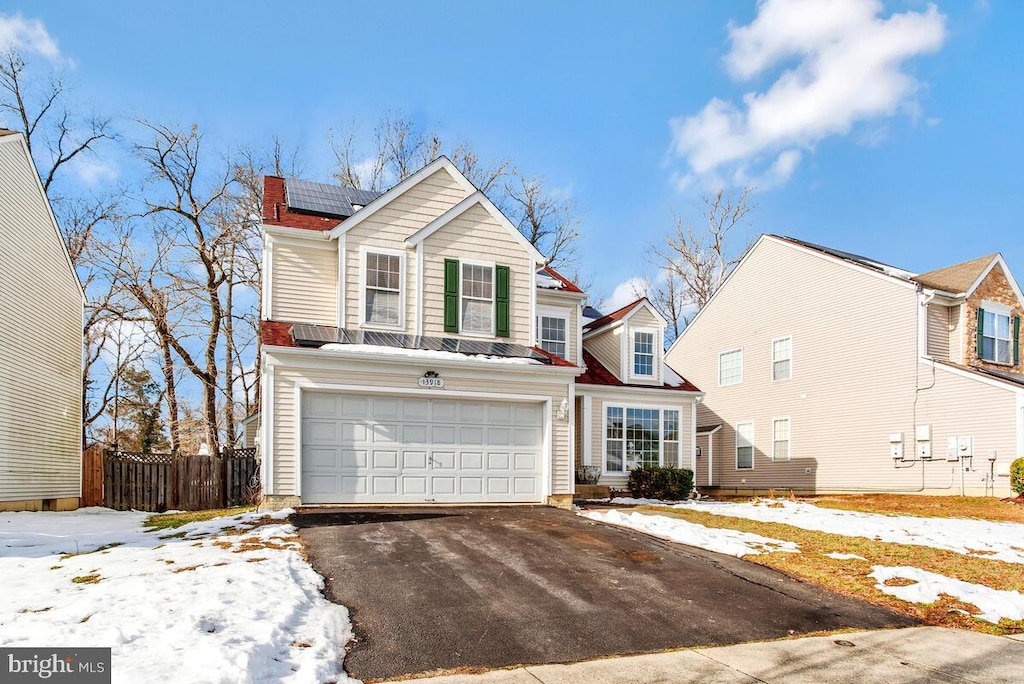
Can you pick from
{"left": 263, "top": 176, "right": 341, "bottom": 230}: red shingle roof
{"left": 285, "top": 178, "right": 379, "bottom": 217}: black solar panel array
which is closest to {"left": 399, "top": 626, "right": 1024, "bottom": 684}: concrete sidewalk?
{"left": 263, "top": 176, "right": 341, "bottom": 230}: red shingle roof

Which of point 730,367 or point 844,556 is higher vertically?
point 730,367

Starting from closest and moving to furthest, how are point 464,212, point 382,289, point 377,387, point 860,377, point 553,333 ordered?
point 377,387 → point 382,289 → point 464,212 → point 553,333 → point 860,377

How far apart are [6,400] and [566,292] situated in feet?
43.3

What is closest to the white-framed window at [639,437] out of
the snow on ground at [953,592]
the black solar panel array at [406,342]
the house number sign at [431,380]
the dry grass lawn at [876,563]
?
the black solar panel array at [406,342]

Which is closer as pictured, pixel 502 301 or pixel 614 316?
pixel 502 301

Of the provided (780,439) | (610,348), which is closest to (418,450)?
(610,348)

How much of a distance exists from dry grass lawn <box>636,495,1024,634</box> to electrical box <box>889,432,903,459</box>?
962 cm

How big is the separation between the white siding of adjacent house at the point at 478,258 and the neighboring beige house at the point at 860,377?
39.0ft

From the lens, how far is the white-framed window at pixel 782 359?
2392 cm

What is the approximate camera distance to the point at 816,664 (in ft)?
18.8

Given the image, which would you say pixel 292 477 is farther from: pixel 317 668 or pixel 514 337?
pixel 317 668

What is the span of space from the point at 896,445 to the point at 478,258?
44.9ft

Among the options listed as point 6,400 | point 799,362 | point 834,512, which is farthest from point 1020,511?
point 6,400

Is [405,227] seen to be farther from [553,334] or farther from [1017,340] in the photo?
[1017,340]
